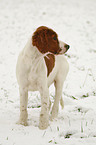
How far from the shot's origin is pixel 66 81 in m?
5.27

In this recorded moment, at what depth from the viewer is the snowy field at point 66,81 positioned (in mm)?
2594

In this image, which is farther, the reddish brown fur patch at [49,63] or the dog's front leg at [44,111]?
the reddish brown fur patch at [49,63]

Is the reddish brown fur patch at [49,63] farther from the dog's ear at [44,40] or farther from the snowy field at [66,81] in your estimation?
the snowy field at [66,81]

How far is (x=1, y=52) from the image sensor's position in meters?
7.38

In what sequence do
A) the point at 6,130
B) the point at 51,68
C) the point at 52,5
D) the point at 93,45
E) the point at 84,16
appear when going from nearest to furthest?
1. the point at 6,130
2. the point at 51,68
3. the point at 93,45
4. the point at 84,16
5. the point at 52,5

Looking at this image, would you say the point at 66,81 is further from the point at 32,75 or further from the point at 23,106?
the point at 32,75

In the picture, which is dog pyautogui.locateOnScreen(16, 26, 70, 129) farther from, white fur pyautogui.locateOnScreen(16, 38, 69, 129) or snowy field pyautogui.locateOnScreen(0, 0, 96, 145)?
snowy field pyautogui.locateOnScreen(0, 0, 96, 145)

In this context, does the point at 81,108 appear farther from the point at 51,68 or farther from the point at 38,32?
the point at 38,32

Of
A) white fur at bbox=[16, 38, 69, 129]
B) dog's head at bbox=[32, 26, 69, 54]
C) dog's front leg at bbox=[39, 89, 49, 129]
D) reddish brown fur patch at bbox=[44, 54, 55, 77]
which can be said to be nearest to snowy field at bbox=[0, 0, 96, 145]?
dog's front leg at bbox=[39, 89, 49, 129]

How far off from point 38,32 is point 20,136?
1.35 metres

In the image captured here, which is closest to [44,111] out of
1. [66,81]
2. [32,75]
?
[32,75]

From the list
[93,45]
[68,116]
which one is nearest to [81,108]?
[68,116]

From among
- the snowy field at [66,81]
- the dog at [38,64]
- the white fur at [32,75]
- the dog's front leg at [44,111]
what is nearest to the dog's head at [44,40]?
the dog at [38,64]

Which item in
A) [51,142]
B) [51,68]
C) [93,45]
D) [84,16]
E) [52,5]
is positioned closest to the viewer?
[51,142]
